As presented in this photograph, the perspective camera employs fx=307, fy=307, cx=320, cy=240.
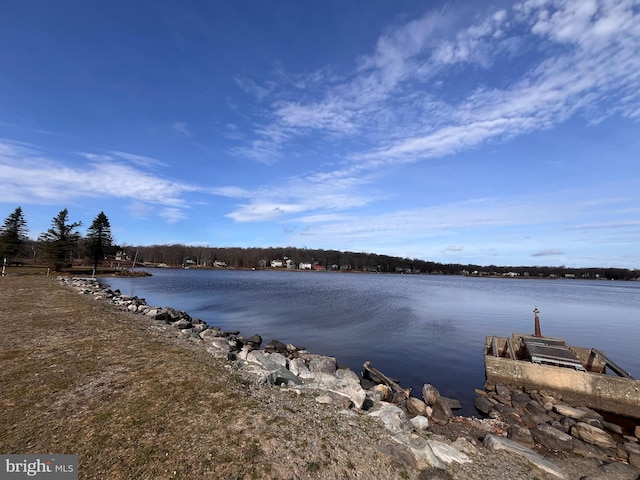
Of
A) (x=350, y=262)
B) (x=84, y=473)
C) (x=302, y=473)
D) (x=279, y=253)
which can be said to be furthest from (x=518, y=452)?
(x=279, y=253)

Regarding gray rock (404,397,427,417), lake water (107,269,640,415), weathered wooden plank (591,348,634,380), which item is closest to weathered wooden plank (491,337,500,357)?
lake water (107,269,640,415)

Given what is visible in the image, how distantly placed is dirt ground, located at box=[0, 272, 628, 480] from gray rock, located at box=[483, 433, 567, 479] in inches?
11.2

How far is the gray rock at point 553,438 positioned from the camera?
24.4 feet

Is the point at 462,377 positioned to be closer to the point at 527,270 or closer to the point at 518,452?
the point at 518,452

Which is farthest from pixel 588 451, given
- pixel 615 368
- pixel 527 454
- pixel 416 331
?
pixel 416 331

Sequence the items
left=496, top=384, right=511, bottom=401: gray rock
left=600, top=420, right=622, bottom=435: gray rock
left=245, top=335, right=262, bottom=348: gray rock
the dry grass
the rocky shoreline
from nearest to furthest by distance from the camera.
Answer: the dry grass
the rocky shoreline
left=600, top=420, right=622, bottom=435: gray rock
left=496, top=384, right=511, bottom=401: gray rock
left=245, top=335, right=262, bottom=348: gray rock

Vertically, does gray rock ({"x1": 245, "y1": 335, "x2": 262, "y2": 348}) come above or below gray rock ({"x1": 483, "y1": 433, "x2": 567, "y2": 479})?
below

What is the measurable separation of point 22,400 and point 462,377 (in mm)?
14560

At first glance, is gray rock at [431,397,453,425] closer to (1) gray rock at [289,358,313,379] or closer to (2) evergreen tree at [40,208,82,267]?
(1) gray rock at [289,358,313,379]

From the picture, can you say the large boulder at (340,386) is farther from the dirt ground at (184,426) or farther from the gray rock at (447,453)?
the gray rock at (447,453)

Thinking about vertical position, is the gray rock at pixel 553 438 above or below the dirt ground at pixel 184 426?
below

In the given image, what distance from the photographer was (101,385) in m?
6.57

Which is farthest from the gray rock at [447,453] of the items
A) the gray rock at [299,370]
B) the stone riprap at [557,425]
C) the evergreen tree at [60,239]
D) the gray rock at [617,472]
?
the evergreen tree at [60,239]

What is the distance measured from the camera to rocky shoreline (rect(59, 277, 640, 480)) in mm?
5824
